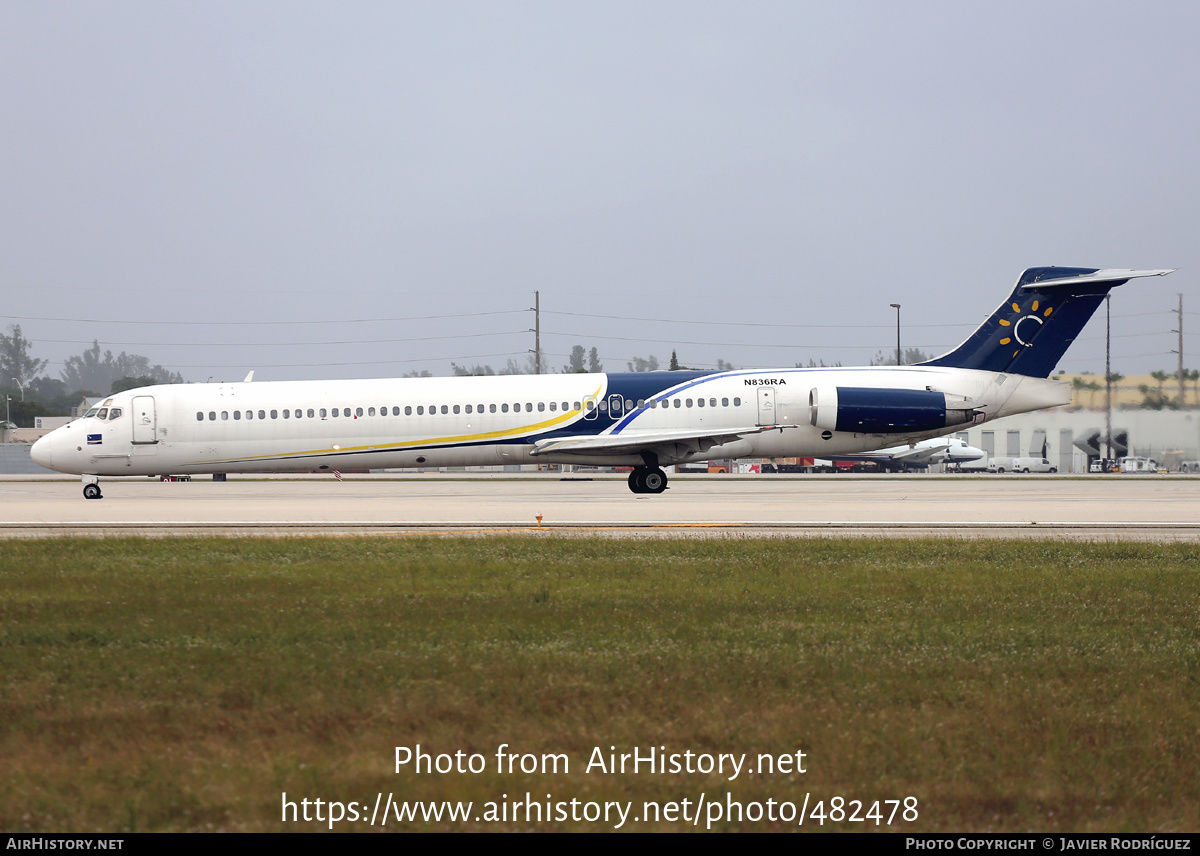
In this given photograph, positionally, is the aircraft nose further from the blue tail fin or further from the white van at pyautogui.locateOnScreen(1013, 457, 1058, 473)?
the white van at pyautogui.locateOnScreen(1013, 457, 1058, 473)

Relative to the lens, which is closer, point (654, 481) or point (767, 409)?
point (654, 481)

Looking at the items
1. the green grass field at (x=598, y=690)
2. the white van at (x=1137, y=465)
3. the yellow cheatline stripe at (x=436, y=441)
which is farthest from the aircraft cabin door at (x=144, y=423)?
the white van at (x=1137, y=465)

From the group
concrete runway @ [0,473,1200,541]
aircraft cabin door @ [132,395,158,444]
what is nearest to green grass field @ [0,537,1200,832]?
concrete runway @ [0,473,1200,541]

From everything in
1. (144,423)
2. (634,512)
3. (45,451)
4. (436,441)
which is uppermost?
(144,423)

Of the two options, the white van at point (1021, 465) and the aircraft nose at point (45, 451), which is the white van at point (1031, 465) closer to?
the white van at point (1021, 465)

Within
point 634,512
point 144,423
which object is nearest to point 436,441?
point 144,423

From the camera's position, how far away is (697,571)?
12422mm

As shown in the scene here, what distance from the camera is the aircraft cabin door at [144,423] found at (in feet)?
102

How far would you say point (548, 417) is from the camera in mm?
31109

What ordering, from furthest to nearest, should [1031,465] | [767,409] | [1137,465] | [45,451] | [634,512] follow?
[1031,465]
[1137,465]
[767,409]
[45,451]
[634,512]

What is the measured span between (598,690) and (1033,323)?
96.6 feet

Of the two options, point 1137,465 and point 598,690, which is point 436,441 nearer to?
point 598,690

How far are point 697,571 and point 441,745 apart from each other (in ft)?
22.5
